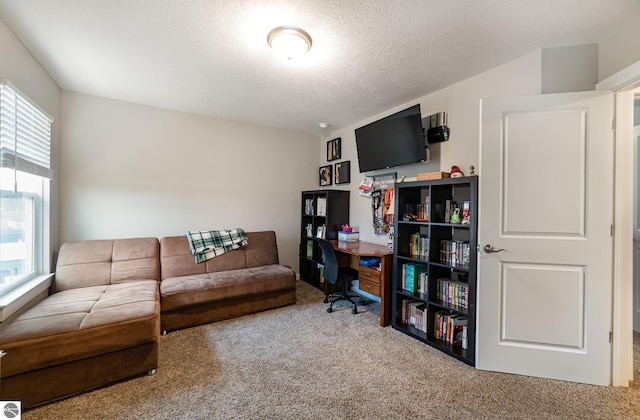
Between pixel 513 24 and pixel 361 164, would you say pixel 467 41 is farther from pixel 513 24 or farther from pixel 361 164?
pixel 361 164

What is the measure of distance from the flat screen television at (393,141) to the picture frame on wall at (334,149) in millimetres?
697

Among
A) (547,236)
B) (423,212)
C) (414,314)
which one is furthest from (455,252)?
(414,314)

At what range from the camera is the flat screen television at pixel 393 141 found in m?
2.61

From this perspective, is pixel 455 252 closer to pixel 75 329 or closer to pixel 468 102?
pixel 468 102

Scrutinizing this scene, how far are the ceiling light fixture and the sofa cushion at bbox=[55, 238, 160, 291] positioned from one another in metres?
2.53

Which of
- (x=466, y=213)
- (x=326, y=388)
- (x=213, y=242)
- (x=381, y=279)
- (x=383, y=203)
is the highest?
(x=383, y=203)

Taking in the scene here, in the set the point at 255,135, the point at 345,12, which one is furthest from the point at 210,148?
the point at 345,12

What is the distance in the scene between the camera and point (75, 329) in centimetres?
164

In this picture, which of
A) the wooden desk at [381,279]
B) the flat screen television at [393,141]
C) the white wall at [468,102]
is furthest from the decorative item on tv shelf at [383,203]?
the wooden desk at [381,279]

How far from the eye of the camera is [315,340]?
238 centimetres

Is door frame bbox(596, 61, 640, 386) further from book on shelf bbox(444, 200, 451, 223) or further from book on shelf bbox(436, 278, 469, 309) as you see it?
book on shelf bbox(444, 200, 451, 223)

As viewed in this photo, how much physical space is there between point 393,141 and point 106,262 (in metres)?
3.35

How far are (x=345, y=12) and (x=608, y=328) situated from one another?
275cm

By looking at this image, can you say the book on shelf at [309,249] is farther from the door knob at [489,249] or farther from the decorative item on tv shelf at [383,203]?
the door knob at [489,249]
